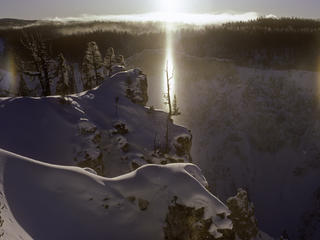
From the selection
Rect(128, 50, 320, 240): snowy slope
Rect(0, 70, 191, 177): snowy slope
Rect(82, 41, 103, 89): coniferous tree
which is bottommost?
Rect(128, 50, 320, 240): snowy slope

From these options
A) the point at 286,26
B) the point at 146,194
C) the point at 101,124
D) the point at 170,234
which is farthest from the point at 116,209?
the point at 286,26

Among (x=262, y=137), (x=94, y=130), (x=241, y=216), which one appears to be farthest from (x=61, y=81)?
(x=262, y=137)

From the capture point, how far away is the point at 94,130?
28.2m

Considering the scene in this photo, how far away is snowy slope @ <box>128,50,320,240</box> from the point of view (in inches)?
2050

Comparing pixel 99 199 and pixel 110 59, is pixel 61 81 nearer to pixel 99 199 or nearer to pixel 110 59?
pixel 110 59

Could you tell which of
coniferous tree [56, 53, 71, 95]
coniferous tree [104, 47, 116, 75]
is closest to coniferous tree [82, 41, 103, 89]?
coniferous tree [104, 47, 116, 75]

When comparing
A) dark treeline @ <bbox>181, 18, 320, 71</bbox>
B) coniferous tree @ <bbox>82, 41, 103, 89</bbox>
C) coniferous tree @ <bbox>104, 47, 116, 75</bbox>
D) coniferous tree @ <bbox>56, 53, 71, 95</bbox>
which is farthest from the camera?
dark treeline @ <bbox>181, 18, 320, 71</bbox>

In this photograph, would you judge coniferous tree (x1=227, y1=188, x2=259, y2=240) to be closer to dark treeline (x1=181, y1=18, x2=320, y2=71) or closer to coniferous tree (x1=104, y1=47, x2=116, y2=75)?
coniferous tree (x1=104, y1=47, x2=116, y2=75)

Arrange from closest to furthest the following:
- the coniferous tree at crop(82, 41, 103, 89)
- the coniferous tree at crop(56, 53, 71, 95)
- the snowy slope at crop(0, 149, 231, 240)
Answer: the snowy slope at crop(0, 149, 231, 240)
the coniferous tree at crop(56, 53, 71, 95)
the coniferous tree at crop(82, 41, 103, 89)

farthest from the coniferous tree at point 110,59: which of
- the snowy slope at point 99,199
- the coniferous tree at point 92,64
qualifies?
the snowy slope at point 99,199

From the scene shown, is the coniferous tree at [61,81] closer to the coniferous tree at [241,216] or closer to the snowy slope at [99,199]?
the snowy slope at [99,199]

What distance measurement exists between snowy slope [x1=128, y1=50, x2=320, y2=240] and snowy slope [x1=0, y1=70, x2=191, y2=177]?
1121 inches

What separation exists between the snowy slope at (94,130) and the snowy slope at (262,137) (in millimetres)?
28470

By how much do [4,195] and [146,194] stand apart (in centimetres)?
744
